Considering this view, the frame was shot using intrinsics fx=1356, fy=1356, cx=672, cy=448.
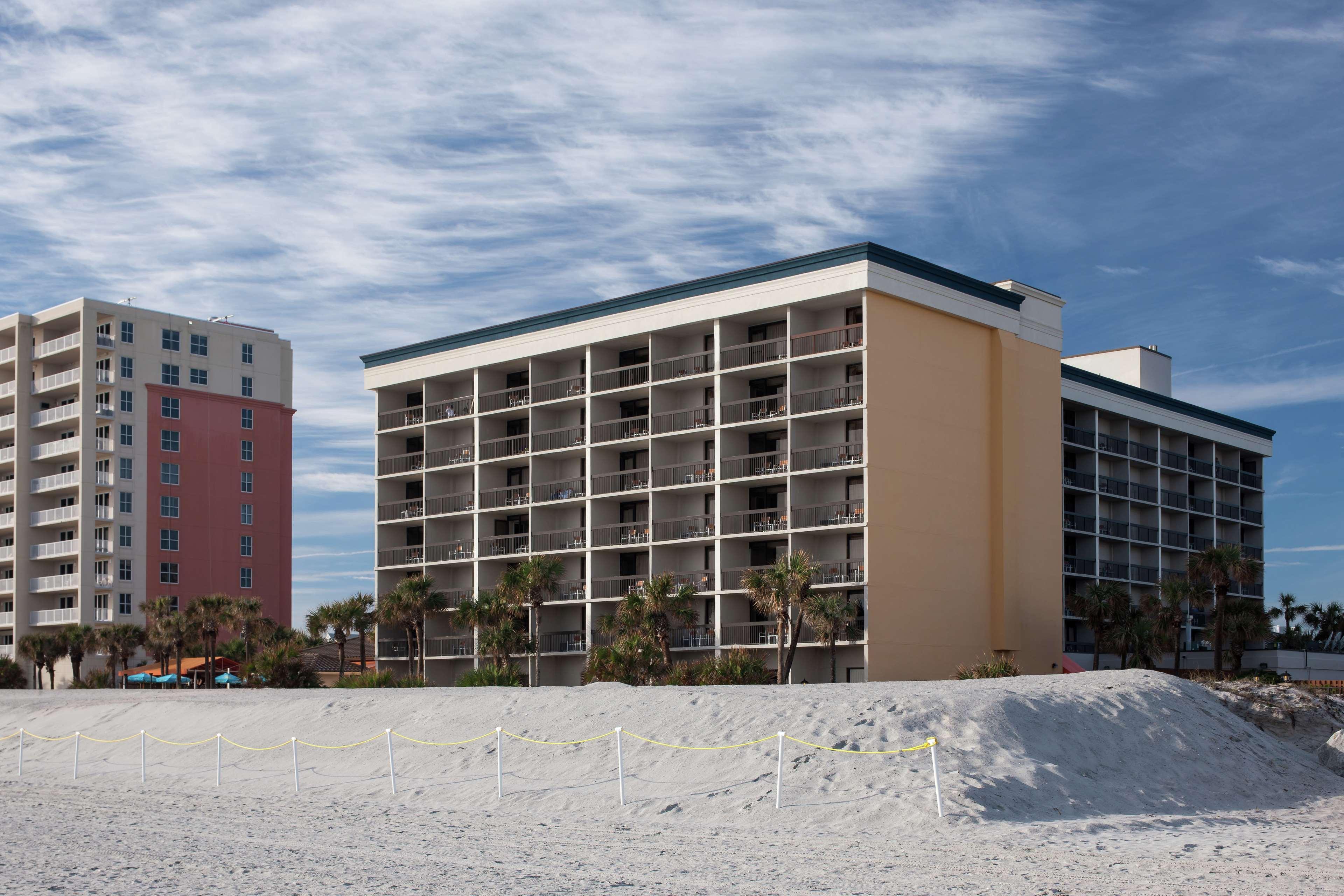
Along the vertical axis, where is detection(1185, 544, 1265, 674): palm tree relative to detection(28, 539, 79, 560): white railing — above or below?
below

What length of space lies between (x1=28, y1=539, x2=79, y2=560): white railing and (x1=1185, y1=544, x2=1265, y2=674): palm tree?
71.1 m

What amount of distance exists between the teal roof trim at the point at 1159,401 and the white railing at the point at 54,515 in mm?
→ 65799

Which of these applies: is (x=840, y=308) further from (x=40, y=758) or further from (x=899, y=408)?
(x=40, y=758)

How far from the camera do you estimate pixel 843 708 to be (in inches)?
1161

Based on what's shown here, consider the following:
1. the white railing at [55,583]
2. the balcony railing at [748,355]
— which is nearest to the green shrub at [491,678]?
the balcony railing at [748,355]

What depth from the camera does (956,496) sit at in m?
58.5

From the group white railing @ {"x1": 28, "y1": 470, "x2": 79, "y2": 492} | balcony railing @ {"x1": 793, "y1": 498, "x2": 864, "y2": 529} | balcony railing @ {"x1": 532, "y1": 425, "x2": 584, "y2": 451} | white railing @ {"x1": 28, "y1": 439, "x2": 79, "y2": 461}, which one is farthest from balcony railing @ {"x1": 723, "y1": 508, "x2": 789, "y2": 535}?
white railing @ {"x1": 28, "y1": 439, "x2": 79, "y2": 461}

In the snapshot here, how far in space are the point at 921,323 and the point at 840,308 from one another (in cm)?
352

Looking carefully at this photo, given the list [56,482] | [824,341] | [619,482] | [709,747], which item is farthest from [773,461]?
[56,482]

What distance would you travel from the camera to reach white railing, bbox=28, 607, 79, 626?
9125cm

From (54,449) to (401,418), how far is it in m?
35.0

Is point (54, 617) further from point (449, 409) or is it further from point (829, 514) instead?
point (829, 514)

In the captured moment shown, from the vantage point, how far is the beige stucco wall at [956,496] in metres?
54.8

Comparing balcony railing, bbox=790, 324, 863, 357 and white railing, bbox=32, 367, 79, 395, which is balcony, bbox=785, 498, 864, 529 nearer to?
balcony railing, bbox=790, 324, 863, 357
